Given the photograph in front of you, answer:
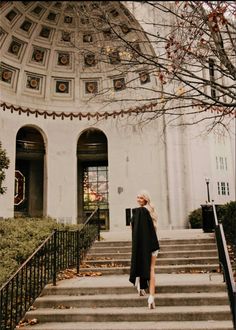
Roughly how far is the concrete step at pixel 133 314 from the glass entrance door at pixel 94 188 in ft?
58.9

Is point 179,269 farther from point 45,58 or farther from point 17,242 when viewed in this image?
point 45,58

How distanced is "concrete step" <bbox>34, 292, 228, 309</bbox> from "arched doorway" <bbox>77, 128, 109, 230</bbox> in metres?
16.5

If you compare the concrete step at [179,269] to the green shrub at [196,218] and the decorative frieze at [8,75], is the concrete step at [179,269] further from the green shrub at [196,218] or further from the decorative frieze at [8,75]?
the decorative frieze at [8,75]

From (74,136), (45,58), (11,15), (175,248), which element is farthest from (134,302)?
(45,58)

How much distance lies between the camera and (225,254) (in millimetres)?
5176

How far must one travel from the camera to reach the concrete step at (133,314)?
18.7 feet

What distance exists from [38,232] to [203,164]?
38.0 ft

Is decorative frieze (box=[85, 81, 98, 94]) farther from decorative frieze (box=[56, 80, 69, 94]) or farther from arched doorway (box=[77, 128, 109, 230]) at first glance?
arched doorway (box=[77, 128, 109, 230])

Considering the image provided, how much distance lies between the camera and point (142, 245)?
6.16 meters

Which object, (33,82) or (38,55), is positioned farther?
(33,82)

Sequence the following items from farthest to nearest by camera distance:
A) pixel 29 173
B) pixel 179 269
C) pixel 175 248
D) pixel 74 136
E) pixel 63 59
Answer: pixel 29 173 → pixel 63 59 → pixel 74 136 → pixel 175 248 → pixel 179 269

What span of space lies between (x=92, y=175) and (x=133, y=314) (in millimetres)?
19478

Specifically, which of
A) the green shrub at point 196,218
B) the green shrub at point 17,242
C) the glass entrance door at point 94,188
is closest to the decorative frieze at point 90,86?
the glass entrance door at point 94,188

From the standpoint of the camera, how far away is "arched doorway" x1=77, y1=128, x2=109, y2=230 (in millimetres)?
23656
